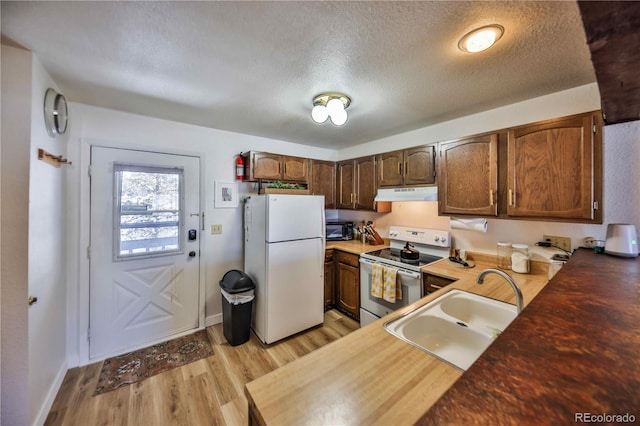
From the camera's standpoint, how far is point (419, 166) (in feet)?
7.74

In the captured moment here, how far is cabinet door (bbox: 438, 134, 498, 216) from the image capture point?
1.87 meters

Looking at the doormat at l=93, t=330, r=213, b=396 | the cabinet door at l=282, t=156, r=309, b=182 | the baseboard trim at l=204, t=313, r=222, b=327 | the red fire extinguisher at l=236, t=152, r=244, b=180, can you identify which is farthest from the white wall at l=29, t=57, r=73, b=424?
the cabinet door at l=282, t=156, r=309, b=182

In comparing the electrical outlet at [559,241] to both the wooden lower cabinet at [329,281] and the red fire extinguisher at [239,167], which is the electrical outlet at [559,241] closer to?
the wooden lower cabinet at [329,281]

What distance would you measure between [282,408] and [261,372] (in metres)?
1.61

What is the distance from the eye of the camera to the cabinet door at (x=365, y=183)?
2.86 meters

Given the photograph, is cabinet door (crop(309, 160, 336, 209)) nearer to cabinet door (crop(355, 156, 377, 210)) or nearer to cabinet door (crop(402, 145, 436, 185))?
cabinet door (crop(355, 156, 377, 210))

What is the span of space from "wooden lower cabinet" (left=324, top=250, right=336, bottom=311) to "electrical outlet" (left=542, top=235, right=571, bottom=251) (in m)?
2.09

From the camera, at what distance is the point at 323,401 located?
69 cm

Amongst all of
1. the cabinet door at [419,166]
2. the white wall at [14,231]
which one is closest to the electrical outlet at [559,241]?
the cabinet door at [419,166]

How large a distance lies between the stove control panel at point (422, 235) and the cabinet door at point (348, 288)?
69cm

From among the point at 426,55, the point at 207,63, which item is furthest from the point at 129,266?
the point at 426,55

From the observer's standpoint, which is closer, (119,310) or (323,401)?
(323,401)

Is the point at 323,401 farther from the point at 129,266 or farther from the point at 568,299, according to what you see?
the point at 129,266

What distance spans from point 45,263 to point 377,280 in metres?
2.62
